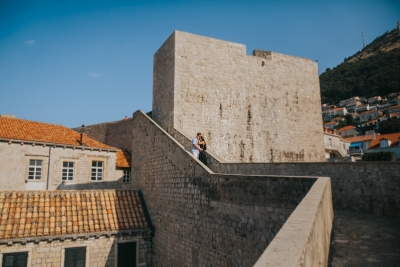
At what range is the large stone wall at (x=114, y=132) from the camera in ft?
72.5

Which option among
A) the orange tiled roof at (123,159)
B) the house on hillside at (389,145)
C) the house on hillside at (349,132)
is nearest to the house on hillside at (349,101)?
the house on hillside at (349,132)

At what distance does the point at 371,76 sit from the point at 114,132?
107m

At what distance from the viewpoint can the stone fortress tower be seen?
564 inches

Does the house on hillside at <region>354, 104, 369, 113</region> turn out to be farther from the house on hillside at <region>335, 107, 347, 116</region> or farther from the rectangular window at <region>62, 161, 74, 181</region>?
the rectangular window at <region>62, 161, 74, 181</region>

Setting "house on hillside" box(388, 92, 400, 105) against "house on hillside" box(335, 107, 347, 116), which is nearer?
"house on hillside" box(388, 92, 400, 105)

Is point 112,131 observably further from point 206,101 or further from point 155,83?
point 206,101

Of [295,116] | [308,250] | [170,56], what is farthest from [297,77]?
[308,250]

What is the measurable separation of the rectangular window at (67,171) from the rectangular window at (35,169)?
1.38 metres

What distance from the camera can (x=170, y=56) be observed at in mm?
14727

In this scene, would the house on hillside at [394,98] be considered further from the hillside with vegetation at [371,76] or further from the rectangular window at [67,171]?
the rectangular window at [67,171]

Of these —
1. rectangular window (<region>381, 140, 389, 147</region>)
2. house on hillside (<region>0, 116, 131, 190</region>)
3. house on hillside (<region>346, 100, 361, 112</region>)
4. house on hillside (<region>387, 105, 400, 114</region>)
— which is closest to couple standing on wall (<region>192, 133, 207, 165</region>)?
house on hillside (<region>0, 116, 131, 190</region>)

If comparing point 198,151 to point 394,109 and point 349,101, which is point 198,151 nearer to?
point 394,109

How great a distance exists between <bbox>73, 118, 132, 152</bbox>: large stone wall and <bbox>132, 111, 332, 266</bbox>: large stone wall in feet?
28.7

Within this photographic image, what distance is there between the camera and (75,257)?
440 inches
